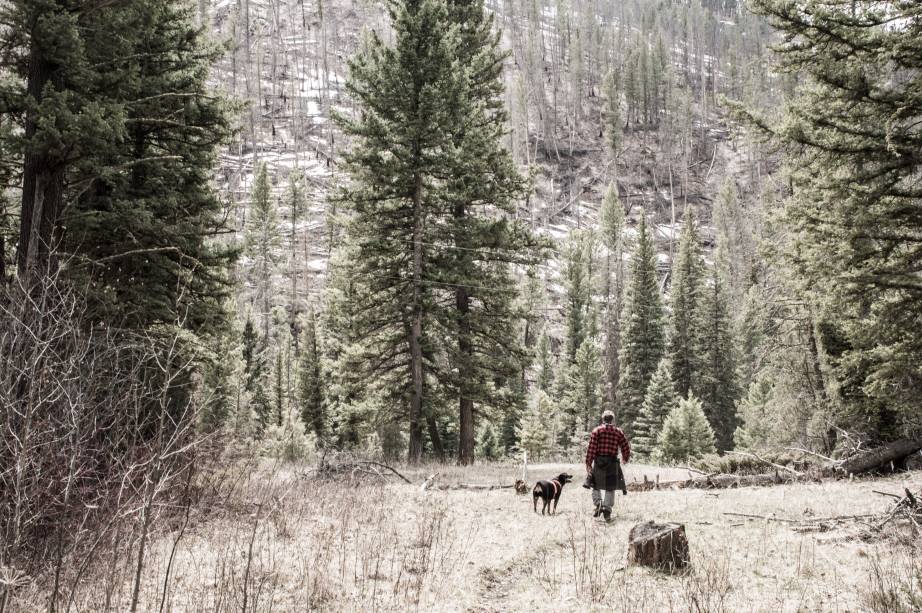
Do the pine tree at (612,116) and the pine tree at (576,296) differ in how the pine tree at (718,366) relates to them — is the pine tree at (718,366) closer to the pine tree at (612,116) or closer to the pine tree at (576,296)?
the pine tree at (576,296)

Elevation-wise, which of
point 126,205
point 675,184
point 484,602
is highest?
point 675,184

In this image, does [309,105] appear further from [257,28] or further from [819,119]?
[819,119]

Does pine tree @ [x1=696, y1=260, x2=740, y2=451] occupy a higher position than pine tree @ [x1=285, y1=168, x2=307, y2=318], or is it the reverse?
pine tree @ [x1=285, y1=168, x2=307, y2=318]

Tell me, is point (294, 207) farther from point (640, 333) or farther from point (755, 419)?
point (755, 419)

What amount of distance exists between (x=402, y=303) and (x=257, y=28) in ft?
317

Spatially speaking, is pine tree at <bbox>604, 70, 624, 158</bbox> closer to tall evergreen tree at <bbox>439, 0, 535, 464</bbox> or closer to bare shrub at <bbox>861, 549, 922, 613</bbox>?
tall evergreen tree at <bbox>439, 0, 535, 464</bbox>

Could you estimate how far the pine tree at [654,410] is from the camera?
3497cm

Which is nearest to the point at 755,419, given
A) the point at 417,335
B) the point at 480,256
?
the point at 480,256

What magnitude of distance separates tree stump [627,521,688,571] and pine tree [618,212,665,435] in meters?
34.9

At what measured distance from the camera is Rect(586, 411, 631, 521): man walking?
28.9 ft

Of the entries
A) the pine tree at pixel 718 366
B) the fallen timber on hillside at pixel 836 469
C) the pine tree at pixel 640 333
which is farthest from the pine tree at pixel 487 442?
the fallen timber on hillside at pixel 836 469

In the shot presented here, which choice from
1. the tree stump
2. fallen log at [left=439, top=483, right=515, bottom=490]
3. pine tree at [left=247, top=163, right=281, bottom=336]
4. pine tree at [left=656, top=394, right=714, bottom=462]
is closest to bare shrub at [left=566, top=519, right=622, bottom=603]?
the tree stump

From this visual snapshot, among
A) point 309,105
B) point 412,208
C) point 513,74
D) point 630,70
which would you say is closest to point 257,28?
point 309,105

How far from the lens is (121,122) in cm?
802
